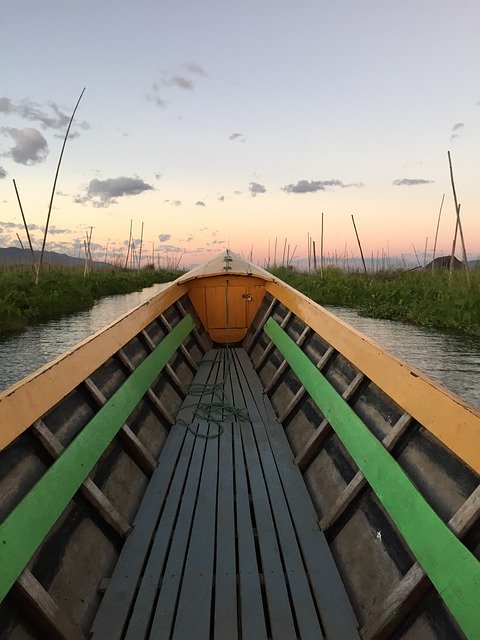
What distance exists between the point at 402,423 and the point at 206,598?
1.25m

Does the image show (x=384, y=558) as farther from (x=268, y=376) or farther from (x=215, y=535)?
(x=268, y=376)

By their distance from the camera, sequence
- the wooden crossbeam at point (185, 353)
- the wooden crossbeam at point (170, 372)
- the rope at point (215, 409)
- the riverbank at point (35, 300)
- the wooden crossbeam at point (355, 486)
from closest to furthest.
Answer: the wooden crossbeam at point (355, 486) → the rope at point (215, 409) → the wooden crossbeam at point (170, 372) → the wooden crossbeam at point (185, 353) → the riverbank at point (35, 300)

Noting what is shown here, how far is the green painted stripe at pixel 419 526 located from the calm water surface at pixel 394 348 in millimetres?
4042

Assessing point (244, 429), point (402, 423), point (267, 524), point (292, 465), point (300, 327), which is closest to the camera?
point (402, 423)

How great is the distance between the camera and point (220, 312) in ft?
25.5

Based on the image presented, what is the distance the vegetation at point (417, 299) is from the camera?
1223cm

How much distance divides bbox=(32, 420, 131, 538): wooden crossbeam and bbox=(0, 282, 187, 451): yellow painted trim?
0.10m

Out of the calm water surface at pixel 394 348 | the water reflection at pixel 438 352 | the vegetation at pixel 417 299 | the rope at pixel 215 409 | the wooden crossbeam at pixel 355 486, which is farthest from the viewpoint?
the vegetation at pixel 417 299

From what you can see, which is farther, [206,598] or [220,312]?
[220,312]

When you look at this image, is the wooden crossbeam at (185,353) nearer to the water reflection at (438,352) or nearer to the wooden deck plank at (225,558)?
the wooden deck plank at (225,558)

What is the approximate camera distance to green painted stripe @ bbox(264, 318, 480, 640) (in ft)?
5.12

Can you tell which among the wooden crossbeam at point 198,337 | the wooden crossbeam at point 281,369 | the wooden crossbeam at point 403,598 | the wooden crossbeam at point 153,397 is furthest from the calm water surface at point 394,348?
the wooden crossbeam at point 403,598

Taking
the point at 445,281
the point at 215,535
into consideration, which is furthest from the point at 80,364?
the point at 445,281

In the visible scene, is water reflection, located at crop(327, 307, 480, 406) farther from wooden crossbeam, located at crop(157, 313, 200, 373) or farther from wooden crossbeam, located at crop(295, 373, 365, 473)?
wooden crossbeam, located at crop(295, 373, 365, 473)
